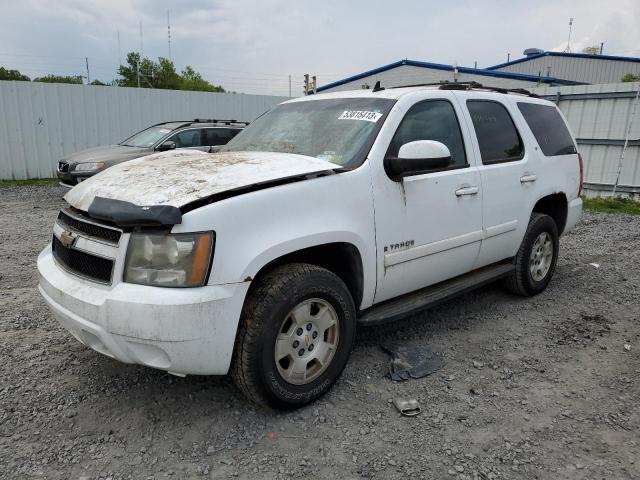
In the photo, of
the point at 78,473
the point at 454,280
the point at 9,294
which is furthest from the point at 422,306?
the point at 9,294

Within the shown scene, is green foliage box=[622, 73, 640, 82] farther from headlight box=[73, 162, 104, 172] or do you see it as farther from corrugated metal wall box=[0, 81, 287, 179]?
headlight box=[73, 162, 104, 172]

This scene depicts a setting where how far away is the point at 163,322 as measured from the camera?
96.3 inches

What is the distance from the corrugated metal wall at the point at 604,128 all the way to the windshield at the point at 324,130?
9.43 meters

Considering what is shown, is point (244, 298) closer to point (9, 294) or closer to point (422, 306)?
point (422, 306)

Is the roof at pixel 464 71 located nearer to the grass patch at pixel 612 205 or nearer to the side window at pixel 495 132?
the grass patch at pixel 612 205

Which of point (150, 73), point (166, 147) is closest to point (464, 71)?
point (166, 147)

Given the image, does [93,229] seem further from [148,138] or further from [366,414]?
[148,138]

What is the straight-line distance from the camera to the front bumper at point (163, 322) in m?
2.45

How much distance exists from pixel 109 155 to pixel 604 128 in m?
10.5

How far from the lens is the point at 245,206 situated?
2.61 m

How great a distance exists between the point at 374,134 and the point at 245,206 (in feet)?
3.88

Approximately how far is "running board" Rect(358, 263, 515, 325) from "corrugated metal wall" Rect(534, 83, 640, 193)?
26.7ft

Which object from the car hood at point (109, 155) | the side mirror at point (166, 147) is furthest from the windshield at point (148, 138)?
the side mirror at point (166, 147)

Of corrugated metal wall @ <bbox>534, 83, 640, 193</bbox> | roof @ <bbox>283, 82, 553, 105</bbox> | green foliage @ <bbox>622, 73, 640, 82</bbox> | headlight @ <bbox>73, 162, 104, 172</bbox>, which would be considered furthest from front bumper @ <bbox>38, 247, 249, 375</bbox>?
green foliage @ <bbox>622, 73, 640, 82</bbox>
